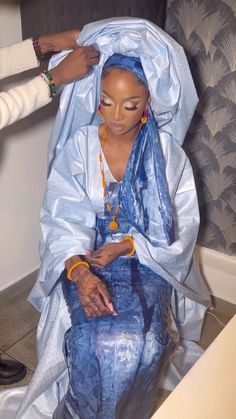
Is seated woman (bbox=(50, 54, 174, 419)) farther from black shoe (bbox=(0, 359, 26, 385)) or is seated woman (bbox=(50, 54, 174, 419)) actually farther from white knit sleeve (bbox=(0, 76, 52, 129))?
black shoe (bbox=(0, 359, 26, 385))

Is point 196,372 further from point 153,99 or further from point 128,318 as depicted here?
point 153,99

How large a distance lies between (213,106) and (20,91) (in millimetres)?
810

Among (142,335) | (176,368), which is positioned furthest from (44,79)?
(176,368)

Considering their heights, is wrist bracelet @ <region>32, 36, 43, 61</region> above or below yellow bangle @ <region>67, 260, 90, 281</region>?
above

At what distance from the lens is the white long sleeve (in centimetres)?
105

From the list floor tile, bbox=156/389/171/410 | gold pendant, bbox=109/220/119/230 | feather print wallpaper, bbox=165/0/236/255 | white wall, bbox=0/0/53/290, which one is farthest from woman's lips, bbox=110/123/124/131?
floor tile, bbox=156/389/171/410

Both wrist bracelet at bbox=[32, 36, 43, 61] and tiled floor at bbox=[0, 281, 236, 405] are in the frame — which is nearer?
wrist bracelet at bbox=[32, 36, 43, 61]

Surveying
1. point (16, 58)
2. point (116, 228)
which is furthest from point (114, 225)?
point (16, 58)

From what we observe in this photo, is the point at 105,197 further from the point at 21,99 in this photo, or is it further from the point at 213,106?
the point at 213,106

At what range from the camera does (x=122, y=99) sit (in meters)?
1.11

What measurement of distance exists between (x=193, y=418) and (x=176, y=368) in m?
0.94

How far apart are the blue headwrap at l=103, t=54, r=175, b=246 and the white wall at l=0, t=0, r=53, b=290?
1.79 feet

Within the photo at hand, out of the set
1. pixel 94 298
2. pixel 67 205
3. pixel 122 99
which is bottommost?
pixel 94 298

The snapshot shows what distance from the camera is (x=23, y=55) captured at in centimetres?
119
